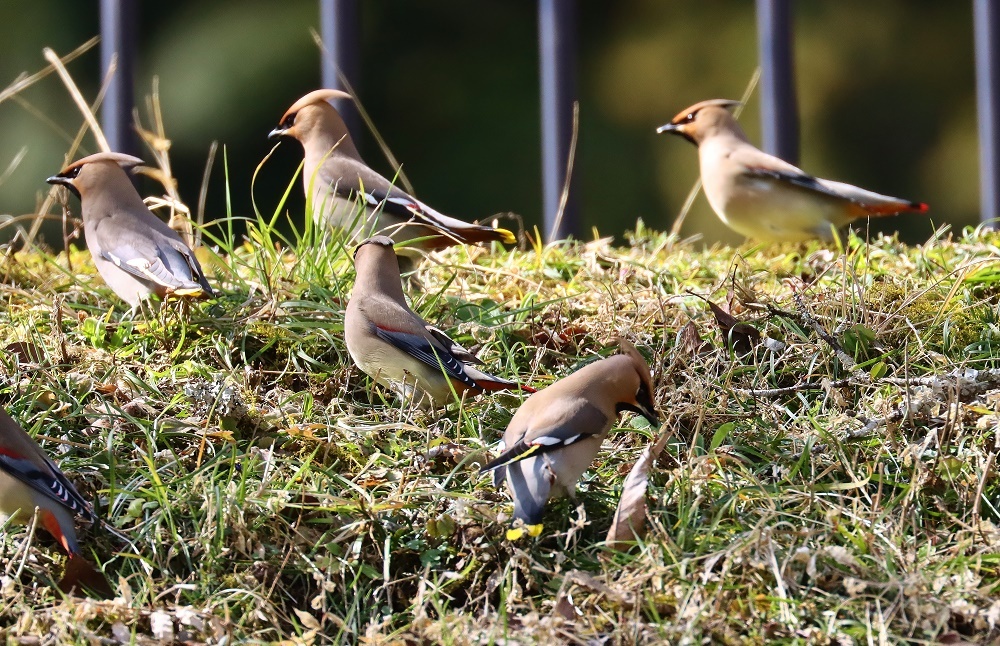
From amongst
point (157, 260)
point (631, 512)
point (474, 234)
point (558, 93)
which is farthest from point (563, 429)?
point (558, 93)

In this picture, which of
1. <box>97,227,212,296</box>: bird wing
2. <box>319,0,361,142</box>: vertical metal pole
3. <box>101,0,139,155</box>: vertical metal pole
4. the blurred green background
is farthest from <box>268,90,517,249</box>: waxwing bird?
the blurred green background

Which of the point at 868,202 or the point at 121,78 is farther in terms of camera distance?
the point at 121,78

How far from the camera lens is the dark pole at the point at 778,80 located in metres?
7.25

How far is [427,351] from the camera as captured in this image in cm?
423

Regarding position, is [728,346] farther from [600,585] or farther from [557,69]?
[557,69]

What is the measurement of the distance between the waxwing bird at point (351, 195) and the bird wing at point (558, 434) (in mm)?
1318

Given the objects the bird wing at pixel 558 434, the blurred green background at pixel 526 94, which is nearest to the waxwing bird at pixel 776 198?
the bird wing at pixel 558 434

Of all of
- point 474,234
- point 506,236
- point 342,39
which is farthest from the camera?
point 342,39

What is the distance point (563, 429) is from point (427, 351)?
683 mm

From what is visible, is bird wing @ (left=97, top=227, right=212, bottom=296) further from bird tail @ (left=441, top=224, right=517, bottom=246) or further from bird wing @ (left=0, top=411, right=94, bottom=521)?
bird wing @ (left=0, top=411, right=94, bottom=521)

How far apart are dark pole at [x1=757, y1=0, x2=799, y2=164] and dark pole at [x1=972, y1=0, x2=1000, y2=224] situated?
1.05m

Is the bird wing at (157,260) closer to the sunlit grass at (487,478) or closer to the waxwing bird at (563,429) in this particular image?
the sunlit grass at (487,478)

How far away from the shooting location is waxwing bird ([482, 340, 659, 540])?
3.63 meters

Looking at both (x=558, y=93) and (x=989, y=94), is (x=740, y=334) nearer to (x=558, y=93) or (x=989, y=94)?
(x=558, y=93)
